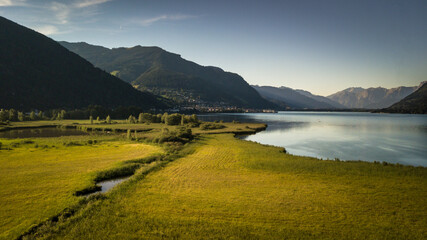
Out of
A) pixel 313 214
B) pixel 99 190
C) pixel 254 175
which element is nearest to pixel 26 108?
pixel 99 190

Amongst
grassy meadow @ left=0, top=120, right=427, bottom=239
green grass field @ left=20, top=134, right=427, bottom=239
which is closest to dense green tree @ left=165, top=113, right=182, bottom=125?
grassy meadow @ left=0, top=120, right=427, bottom=239

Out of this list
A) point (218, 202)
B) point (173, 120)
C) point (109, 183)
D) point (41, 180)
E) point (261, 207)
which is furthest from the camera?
point (173, 120)

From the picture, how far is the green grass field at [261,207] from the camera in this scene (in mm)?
17109

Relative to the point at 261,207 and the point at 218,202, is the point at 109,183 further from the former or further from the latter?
the point at 261,207

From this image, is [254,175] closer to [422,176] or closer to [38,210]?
[422,176]

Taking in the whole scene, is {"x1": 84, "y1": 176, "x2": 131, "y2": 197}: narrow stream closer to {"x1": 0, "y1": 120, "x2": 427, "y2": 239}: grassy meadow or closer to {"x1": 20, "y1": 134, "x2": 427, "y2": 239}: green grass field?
{"x1": 0, "y1": 120, "x2": 427, "y2": 239}: grassy meadow

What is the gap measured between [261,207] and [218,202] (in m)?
4.21

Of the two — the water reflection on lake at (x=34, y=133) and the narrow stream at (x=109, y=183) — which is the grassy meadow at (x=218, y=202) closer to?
the narrow stream at (x=109, y=183)

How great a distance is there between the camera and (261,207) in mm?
21547

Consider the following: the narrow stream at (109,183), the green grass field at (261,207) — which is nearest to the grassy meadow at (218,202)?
the green grass field at (261,207)

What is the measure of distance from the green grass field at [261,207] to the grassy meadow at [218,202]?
8 cm

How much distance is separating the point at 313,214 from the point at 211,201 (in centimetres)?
941

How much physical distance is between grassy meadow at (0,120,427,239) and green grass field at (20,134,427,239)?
8 cm

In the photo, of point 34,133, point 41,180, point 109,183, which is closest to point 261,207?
point 109,183
